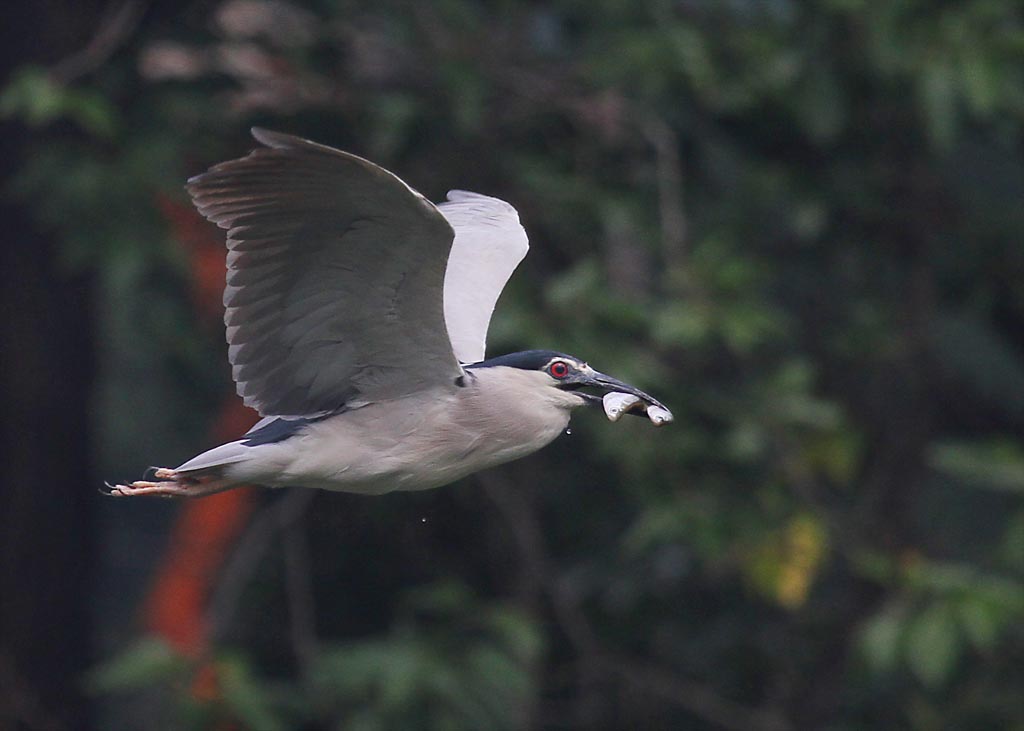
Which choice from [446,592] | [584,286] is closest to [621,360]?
[584,286]

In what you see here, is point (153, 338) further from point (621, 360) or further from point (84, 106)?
point (621, 360)

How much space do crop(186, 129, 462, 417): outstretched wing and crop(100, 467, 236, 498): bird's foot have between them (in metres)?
0.24

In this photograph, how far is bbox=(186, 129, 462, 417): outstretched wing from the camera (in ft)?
11.4

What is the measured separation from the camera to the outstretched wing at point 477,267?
4562mm

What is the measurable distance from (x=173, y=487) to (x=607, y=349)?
2459 mm

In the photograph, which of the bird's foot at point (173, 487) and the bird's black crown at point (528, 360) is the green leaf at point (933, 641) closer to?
the bird's black crown at point (528, 360)

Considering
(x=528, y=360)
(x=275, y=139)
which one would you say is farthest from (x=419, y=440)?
(x=275, y=139)

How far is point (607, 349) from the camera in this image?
235 inches

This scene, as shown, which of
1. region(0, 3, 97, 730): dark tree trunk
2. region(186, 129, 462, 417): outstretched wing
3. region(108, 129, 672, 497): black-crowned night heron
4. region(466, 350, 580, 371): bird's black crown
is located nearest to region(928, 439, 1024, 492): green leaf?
region(108, 129, 672, 497): black-crowned night heron

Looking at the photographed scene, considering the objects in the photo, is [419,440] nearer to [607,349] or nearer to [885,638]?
[607,349]

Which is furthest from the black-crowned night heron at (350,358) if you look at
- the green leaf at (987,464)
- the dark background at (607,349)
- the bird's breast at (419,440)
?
the green leaf at (987,464)

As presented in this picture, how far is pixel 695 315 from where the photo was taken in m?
5.97

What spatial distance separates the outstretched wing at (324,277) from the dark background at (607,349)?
6.08ft

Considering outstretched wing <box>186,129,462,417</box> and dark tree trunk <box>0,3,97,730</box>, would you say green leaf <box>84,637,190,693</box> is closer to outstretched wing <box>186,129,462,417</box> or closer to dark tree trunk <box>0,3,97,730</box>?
dark tree trunk <box>0,3,97,730</box>
